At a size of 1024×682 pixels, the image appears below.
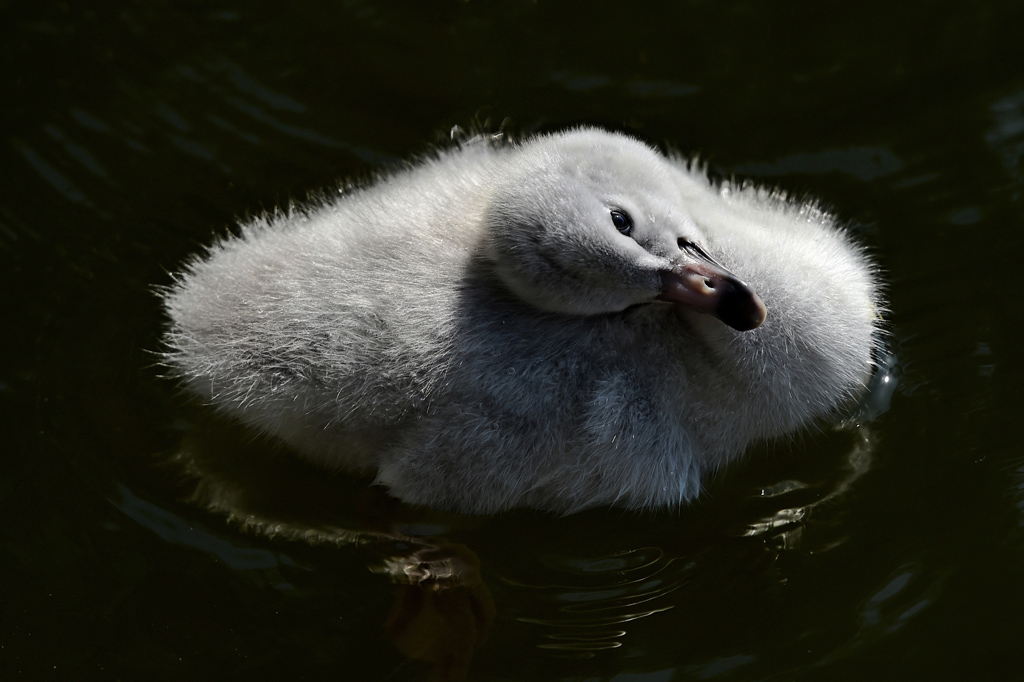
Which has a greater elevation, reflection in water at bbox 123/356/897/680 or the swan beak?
the swan beak

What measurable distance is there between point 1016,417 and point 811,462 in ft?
1.42

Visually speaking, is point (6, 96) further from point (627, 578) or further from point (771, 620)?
point (771, 620)

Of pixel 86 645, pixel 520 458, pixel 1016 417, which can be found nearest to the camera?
pixel 520 458

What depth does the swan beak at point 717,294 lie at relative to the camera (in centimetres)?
175

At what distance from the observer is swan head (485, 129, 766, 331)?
1784 mm

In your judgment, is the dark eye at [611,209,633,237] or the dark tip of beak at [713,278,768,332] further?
the dark eye at [611,209,633,237]

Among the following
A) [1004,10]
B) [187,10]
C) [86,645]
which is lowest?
[86,645]

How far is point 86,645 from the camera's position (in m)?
1.96


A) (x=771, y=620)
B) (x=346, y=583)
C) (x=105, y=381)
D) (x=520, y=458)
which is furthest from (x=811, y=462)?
(x=105, y=381)

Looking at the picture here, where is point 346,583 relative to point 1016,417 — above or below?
below

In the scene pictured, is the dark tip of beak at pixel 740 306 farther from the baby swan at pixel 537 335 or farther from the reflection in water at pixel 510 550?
the reflection in water at pixel 510 550

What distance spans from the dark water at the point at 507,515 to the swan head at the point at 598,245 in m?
0.54

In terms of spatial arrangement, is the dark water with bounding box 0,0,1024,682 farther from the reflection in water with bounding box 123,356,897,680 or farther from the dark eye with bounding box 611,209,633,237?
the dark eye with bounding box 611,209,633,237

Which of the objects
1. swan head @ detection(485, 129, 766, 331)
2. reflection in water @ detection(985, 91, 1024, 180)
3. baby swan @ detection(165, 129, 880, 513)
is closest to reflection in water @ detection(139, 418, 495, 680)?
baby swan @ detection(165, 129, 880, 513)
